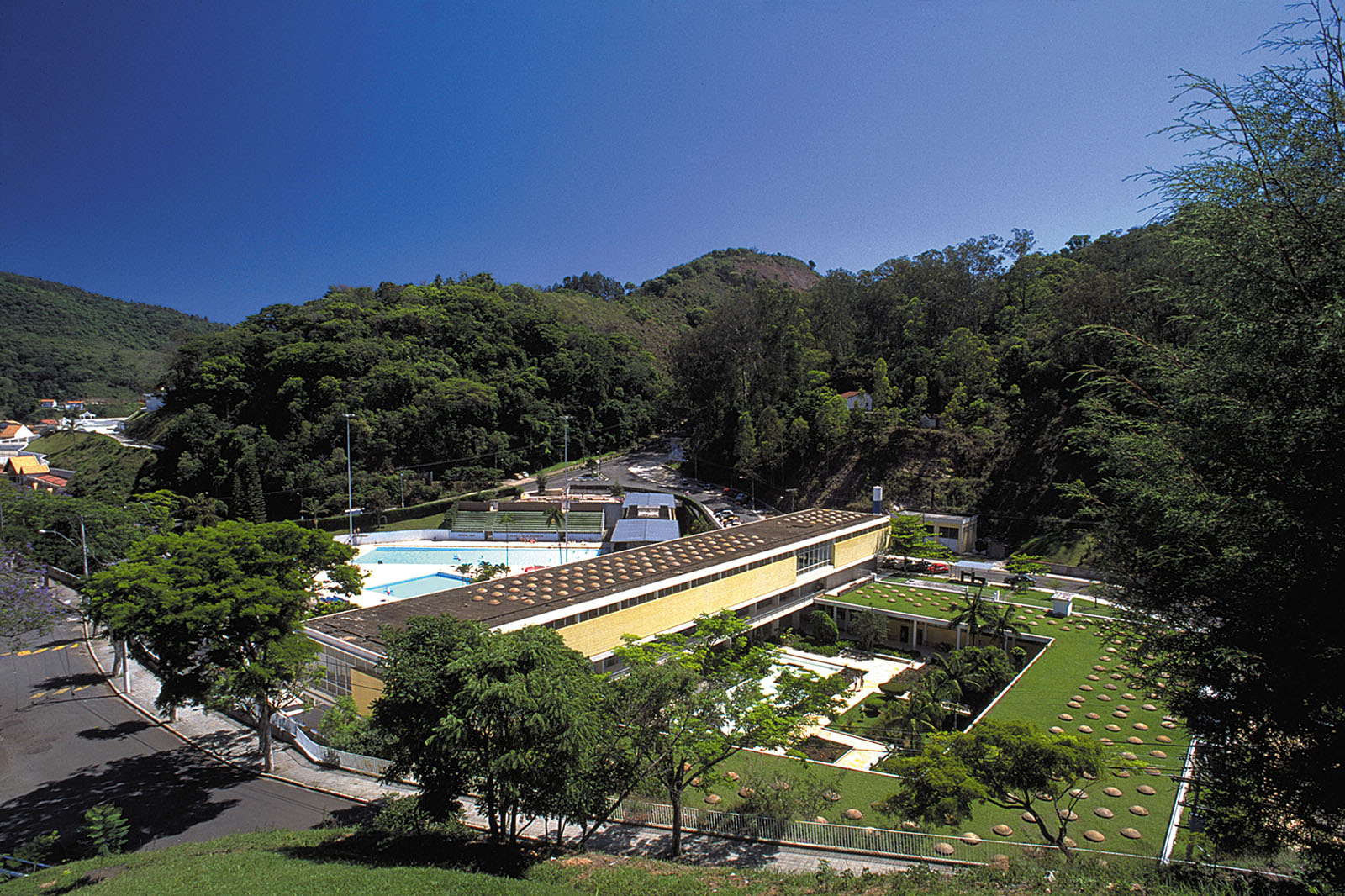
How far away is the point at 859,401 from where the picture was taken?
162ft

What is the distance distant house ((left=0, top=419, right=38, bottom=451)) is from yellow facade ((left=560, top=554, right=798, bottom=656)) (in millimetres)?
99461

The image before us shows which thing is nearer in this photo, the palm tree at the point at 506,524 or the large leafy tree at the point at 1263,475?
the large leafy tree at the point at 1263,475

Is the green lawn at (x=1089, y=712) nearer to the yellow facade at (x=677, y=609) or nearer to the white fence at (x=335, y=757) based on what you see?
the yellow facade at (x=677, y=609)

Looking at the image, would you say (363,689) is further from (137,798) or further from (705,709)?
(705,709)

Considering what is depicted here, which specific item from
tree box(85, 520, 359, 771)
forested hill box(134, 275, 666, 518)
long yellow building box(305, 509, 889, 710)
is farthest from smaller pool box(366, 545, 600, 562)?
tree box(85, 520, 359, 771)

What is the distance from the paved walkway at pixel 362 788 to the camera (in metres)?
11.9

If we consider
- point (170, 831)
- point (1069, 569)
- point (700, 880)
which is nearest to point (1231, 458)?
point (700, 880)

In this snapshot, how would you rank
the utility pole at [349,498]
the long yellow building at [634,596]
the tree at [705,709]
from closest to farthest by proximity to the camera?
1. the tree at [705,709]
2. the long yellow building at [634,596]
3. the utility pole at [349,498]

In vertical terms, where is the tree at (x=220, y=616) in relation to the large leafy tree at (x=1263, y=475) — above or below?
below

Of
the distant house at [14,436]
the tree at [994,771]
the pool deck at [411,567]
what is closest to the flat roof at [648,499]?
the pool deck at [411,567]

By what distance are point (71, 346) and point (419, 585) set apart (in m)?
130

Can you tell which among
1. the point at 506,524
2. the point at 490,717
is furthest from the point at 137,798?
the point at 506,524

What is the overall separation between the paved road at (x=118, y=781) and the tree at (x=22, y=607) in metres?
4.29

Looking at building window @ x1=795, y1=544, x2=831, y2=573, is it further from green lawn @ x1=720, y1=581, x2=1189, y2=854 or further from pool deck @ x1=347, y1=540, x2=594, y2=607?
pool deck @ x1=347, y1=540, x2=594, y2=607
